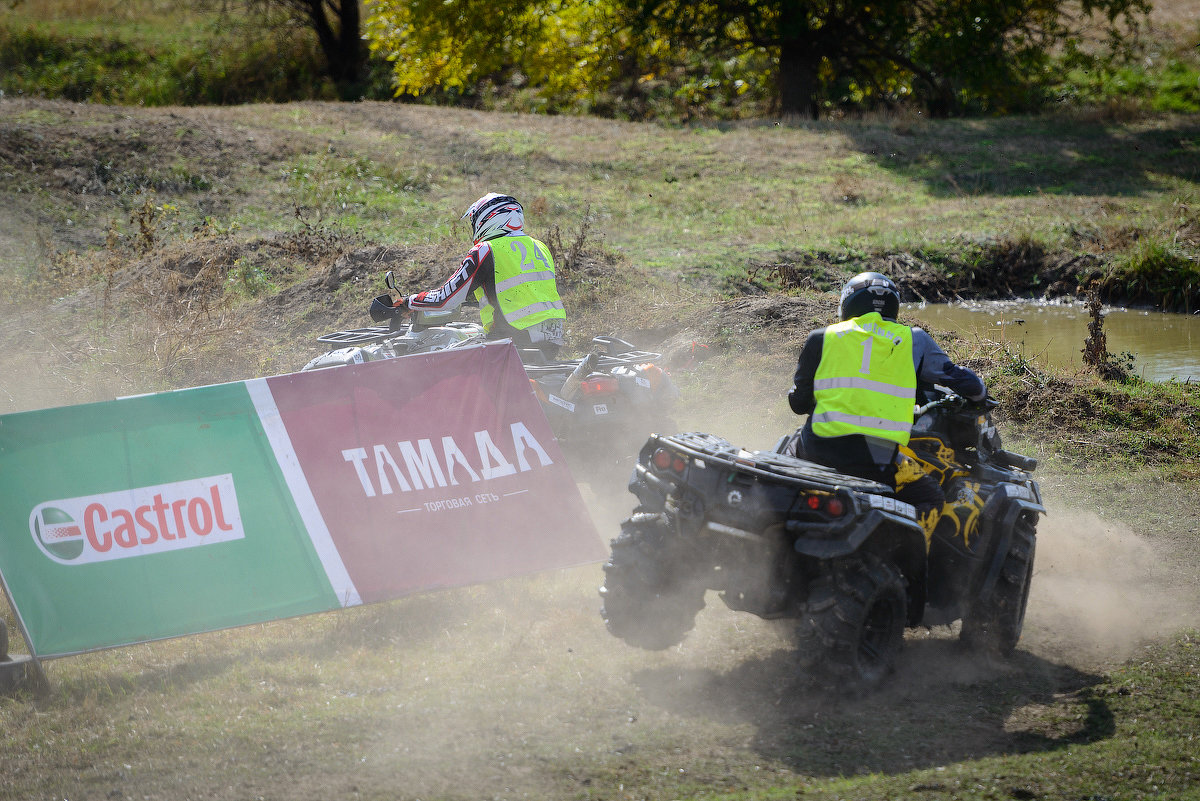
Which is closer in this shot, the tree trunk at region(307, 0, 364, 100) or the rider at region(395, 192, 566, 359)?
the rider at region(395, 192, 566, 359)

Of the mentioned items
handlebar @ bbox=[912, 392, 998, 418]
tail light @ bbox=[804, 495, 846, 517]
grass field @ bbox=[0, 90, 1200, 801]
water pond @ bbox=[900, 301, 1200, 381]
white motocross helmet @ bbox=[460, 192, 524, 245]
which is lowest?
water pond @ bbox=[900, 301, 1200, 381]

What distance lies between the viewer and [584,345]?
12961 millimetres

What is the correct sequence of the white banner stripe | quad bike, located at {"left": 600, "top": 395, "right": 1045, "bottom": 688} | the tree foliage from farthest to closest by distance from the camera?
1. the tree foliage
2. the white banner stripe
3. quad bike, located at {"left": 600, "top": 395, "right": 1045, "bottom": 688}

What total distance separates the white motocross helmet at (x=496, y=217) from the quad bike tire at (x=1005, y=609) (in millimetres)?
4726

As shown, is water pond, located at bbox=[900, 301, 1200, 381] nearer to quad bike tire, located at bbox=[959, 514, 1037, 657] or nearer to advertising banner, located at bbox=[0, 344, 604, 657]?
quad bike tire, located at bbox=[959, 514, 1037, 657]

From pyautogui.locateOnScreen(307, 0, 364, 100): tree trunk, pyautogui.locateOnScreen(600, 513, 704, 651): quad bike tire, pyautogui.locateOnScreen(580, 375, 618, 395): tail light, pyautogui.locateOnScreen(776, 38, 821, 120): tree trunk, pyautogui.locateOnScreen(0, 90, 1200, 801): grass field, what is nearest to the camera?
pyautogui.locateOnScreen(0, 90, 1200, 801): grass field

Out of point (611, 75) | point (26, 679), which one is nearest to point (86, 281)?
point (26, 679)

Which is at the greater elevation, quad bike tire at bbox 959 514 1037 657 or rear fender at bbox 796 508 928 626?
rear fender at bbox 796 508 928 626

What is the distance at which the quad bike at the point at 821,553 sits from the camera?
17.7ft

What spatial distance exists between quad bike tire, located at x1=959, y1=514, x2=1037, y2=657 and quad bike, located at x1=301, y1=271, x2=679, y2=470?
303 cm

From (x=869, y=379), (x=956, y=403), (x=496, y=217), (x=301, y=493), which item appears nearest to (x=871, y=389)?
(x=869, y=379)

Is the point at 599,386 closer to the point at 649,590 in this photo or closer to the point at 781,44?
the point at 649,590

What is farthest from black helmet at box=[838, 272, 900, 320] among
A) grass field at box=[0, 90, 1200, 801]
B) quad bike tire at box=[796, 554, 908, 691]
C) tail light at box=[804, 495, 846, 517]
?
grass field at box=[0, 90, 1200, 801]

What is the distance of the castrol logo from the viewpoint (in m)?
6.19
